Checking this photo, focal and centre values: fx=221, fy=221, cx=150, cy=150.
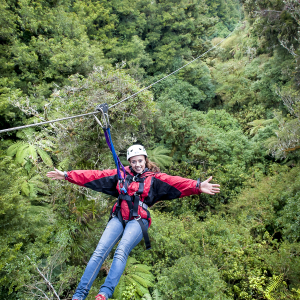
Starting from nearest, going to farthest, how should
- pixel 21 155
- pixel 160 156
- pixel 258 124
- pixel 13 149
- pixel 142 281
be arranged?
pixel 142 281 < pixel 21 155 < pixel 13 149 < pixel 160 156 < pixel 258 124

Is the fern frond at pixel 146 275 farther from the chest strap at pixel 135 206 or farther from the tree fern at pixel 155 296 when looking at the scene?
the chest strap at pixel 135 206

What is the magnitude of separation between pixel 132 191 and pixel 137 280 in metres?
3.00

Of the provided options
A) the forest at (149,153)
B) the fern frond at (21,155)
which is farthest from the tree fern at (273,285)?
the fern frond at (21,155)

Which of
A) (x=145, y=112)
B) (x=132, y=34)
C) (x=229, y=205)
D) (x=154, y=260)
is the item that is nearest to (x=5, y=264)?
(x=154, y=260)

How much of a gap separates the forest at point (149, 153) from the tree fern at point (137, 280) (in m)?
0.03

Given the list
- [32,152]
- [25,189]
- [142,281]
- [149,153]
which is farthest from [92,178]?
[149,153]

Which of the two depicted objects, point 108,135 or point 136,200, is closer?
point 108,135

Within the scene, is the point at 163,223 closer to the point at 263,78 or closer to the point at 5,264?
the point at 5,264

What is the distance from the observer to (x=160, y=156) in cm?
832

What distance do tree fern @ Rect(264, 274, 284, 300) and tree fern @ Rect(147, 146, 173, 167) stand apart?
4692 mm

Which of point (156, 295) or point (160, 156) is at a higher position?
point (160, 156)

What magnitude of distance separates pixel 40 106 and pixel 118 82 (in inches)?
134

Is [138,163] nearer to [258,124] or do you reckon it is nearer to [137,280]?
[137,280]

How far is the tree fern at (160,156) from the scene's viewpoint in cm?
822
